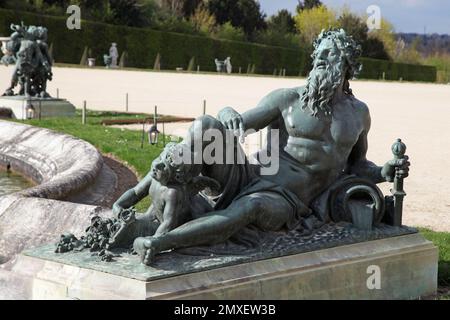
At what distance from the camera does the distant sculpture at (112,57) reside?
41.5m

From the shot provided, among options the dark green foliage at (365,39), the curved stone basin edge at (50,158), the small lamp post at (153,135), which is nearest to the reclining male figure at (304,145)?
the curved stone basin edge at (50,158)

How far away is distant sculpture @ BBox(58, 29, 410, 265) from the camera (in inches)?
177

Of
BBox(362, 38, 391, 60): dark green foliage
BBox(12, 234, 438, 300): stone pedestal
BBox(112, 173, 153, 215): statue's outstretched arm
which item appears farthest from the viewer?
BBox(362, 38, 391, 60): dark green foliage

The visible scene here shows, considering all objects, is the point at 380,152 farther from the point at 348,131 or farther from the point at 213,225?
the point at 213,225

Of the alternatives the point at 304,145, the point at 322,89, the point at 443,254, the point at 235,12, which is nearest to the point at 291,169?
the point at 304,145

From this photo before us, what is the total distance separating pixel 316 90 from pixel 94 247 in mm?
1608

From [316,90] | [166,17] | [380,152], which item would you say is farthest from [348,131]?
[166,17]

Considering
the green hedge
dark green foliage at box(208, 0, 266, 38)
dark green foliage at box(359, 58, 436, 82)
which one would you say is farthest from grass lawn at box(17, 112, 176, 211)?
dark green foliage at box(208, 0, 266, 38)

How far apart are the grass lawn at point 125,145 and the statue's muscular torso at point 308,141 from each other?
4.56 feet

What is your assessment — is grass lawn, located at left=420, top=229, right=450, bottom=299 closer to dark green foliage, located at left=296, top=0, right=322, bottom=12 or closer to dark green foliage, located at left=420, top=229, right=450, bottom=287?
dark green foliage, located at left=420, top=229, right=450, bottom=287

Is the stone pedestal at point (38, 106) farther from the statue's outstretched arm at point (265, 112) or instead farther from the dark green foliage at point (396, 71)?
the dark green foliage at point (396, 71)

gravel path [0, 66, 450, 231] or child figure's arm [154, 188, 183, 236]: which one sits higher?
child figure's arm [154, 188, 183, 236]

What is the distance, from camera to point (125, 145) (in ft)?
41.7

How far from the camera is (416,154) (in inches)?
532
